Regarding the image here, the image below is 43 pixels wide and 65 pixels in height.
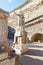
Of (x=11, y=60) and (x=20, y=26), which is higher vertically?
(x=20, y=26)

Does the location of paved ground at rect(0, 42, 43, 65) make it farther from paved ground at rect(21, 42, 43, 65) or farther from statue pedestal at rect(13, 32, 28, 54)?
statue pedestal at rect(13, 32, 28, 54)

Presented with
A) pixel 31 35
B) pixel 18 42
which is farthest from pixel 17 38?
pixel 31 35

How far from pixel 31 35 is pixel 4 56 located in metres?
11.8

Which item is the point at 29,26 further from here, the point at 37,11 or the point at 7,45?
the point at 7,45

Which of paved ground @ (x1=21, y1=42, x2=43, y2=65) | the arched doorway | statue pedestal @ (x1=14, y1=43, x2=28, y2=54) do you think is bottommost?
paved ground @ (x1=21, y1=42, x2=43, y2=65)

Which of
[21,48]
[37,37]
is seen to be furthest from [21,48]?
[37,37]

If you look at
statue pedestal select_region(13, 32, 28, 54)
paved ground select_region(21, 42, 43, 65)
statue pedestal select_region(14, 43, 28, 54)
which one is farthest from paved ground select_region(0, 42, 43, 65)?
statue pedestal select_region(13, 32, 28, 54)

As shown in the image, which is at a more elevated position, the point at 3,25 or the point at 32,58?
the point at 3,25

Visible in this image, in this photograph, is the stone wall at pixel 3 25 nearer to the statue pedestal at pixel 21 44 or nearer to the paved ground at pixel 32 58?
the paved ground at pixel 32 58

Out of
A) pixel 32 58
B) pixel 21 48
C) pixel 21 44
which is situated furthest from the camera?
pixel 21 44

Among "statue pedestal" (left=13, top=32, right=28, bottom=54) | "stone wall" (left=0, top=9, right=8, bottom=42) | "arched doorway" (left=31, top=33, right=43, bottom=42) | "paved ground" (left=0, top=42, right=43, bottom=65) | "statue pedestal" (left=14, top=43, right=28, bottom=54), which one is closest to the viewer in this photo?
"stone wall" (left=0, top=9, right=8, bottom=42)

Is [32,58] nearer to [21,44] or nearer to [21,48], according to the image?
[21,48]

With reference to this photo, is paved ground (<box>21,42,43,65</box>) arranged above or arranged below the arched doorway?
below

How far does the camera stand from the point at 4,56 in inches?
100.0
